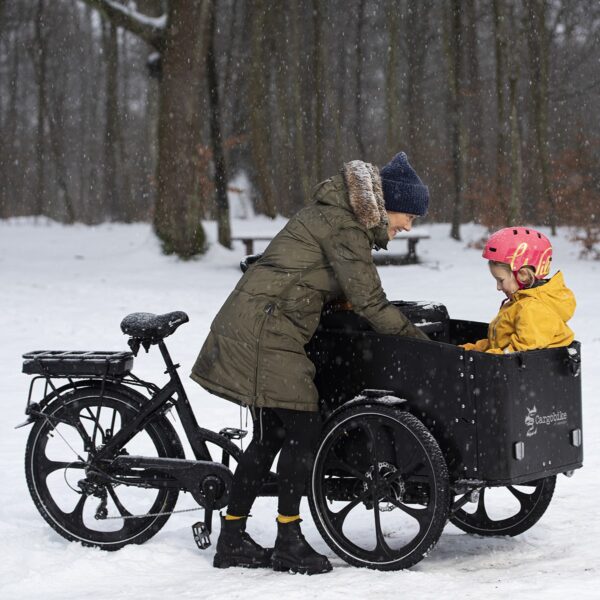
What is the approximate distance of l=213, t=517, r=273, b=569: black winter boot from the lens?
421cm

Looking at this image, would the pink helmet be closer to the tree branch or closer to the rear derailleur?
the rear derailleur

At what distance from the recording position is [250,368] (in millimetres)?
4051

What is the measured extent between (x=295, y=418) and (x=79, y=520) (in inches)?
45.4

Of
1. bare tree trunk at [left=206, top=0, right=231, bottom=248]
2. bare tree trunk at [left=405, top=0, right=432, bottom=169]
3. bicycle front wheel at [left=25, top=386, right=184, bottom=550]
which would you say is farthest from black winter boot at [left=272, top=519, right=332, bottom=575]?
bare tree trunk at [left=405, top=0, right=432, bottom=169]

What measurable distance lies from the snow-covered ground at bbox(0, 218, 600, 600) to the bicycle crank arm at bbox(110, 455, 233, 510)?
26cm

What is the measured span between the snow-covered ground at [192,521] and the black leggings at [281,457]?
0.29m

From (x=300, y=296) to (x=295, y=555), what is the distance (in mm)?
1016

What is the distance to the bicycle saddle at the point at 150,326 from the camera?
436cm

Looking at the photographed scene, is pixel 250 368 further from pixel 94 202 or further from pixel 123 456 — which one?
pixel 94 202

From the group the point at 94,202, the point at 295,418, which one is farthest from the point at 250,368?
the point at 94,202

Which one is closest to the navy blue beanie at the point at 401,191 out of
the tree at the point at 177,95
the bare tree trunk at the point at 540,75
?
the tree at the point at 177,95

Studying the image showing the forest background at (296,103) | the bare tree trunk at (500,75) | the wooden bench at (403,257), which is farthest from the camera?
the bare tree trunk at (500,75)

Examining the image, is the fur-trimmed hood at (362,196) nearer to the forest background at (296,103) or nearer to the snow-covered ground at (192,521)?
the snow-covered ground at (192,521)

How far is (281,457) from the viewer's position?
416 cm
